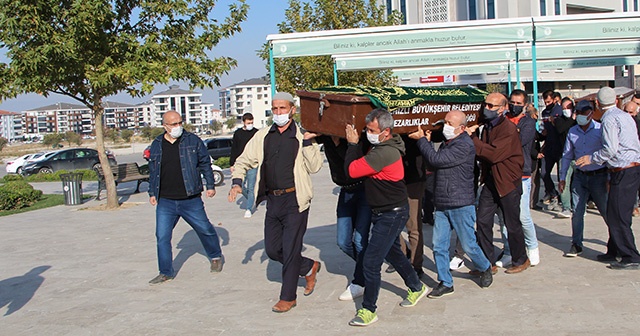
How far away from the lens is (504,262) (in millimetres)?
7355

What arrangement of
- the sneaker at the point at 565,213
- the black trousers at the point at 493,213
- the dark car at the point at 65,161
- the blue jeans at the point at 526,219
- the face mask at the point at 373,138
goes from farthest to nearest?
the dark car at the point at 65,161
the sneaker at the point at 565,213
the blue jeans at the point at 526,219
the black trousers at the point at 493,213
the face mask at the point at 373,138

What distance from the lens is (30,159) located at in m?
35.4

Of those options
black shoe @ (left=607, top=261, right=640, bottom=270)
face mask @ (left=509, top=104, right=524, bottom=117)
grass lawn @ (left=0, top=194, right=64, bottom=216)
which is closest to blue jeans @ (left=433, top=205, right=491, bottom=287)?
face mask @ (left=509, top=104, right=524, bottom=117)

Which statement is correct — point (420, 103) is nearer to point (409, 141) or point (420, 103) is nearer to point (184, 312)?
point (409, 141)

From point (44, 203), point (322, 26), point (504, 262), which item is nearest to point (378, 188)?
point (504, 262)

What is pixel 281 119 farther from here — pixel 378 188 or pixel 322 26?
pixel 322 26

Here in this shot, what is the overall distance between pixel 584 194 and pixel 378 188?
3161mm

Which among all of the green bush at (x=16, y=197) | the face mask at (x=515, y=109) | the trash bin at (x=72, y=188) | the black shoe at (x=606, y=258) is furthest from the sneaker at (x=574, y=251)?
the green bush at (x=16, y=197)

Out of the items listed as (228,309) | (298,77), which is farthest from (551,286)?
(298,77)

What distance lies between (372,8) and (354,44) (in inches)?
562

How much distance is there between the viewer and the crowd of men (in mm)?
5574

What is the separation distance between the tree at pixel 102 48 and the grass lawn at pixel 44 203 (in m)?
2.83

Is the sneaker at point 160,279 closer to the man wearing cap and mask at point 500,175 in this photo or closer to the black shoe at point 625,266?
the man wearing cap and mask at point 500,175

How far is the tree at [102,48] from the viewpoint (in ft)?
41.8
